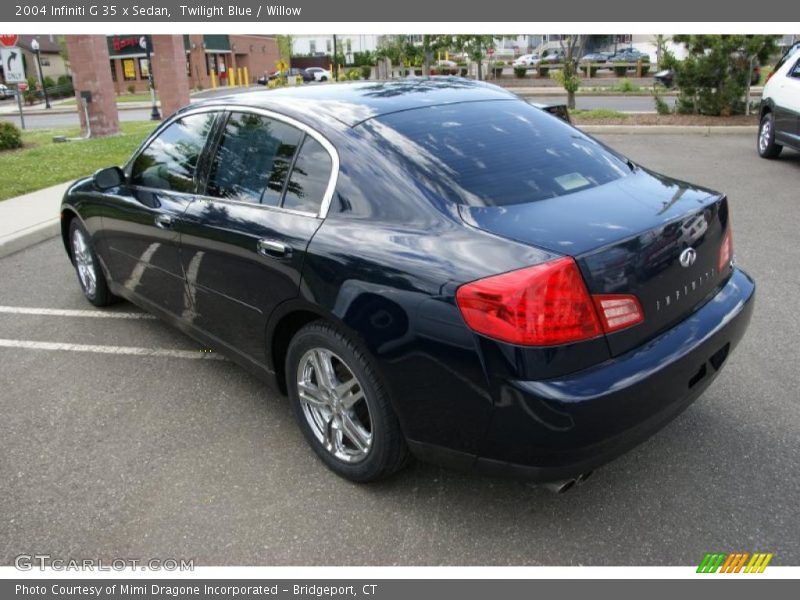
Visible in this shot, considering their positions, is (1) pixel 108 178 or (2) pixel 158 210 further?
(1) pixel 108 178

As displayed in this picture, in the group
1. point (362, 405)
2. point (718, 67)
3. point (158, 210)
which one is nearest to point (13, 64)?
point (158, 210)

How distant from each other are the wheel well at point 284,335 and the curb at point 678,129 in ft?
39.4

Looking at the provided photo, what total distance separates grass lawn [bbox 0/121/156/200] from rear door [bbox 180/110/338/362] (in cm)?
765

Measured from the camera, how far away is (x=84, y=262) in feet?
17.1

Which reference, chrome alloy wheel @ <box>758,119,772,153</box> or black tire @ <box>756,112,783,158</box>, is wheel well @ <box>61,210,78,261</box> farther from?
chrome alloy wheel @ <box>758,119,772,153</box>

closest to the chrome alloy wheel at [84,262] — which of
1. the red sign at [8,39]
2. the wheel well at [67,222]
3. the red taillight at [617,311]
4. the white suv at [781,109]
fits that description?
the wheel well at [67,222]

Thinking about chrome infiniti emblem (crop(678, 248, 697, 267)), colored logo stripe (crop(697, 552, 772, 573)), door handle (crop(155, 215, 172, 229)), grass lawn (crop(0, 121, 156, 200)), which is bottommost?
colored logo stripe (crop(697, 552, 772, 573))

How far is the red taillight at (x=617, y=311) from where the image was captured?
233cm

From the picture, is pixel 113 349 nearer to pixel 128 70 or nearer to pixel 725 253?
pixel 725 253

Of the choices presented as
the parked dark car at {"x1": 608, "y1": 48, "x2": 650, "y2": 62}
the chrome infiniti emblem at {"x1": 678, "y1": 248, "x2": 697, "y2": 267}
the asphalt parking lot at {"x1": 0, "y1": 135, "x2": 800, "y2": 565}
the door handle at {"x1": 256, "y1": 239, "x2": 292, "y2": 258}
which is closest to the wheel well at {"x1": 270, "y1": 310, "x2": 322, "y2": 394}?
the door handle at {"x1": 256, "y1": 239, "x2": 292, "y2": 258}

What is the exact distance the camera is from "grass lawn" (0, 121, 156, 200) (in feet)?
34.5

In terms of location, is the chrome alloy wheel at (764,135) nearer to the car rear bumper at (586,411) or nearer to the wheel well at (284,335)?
→ the car rear bumper at (586,411)

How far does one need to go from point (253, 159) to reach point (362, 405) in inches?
54.0

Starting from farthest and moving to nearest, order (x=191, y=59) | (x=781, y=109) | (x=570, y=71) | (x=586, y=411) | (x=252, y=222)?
(x=191, y=59), (x=570, y=71), (x=781, y=109), (x=252, y=222), (x=586, y=411)
